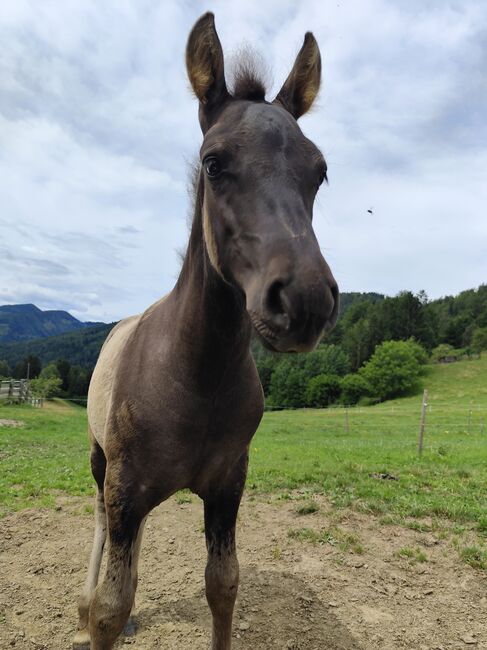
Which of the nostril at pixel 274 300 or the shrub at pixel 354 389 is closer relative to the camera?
the nostril at pixel 274 300

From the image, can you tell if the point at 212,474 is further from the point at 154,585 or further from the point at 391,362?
the point at 391,362

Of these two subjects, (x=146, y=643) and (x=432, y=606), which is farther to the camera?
(x=432, y=606)

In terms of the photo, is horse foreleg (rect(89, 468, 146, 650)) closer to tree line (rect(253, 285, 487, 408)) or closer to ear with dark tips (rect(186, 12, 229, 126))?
ear with dark tips (rect(186, 12, 229, 126))

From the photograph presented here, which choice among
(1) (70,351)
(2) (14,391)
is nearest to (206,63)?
(2) (14,391)

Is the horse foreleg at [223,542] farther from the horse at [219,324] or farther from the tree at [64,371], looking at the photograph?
the tree at [64,371]

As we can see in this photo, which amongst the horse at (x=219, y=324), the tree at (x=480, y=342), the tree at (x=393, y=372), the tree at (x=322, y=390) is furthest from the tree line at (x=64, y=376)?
the horse at (x=219, y=324)

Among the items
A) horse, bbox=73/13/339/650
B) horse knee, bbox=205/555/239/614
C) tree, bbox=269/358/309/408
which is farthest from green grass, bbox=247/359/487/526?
tree, bbox=269/358/309/408

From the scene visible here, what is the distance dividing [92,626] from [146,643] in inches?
48.9

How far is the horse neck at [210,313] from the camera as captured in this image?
95.9 inches

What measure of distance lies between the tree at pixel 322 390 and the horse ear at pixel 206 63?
63376 mm

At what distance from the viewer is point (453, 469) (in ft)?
30.4

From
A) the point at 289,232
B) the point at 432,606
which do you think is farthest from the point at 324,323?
the point at 432,606

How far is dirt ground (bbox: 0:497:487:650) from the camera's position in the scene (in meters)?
3.71

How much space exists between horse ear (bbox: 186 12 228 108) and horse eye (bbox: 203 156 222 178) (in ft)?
1.99
